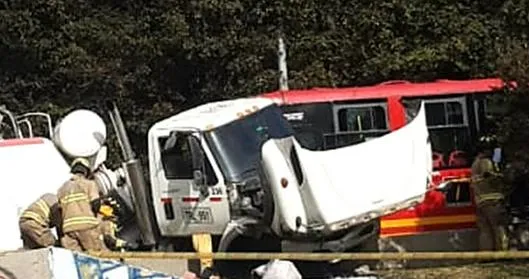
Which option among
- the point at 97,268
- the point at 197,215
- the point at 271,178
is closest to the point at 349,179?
the point at 271,178

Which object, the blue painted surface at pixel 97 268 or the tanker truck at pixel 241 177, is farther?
the tanker truck at pixel 241 177

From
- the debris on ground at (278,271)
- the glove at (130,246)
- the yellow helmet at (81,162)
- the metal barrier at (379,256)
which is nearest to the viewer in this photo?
the metal barrier at (379,256)

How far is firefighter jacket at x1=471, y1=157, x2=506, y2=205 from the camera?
1349cm

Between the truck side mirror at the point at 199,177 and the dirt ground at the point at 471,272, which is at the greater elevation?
the truck side mirror at the point at 199,177

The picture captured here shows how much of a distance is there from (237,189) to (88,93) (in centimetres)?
1415

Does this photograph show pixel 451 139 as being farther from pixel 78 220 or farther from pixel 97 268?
pixel 97 268

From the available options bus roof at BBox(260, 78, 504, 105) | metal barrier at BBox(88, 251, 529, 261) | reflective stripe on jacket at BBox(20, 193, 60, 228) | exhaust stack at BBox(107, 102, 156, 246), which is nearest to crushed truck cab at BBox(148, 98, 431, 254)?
exhaust stack at BBox(107, 102, 156, 246)

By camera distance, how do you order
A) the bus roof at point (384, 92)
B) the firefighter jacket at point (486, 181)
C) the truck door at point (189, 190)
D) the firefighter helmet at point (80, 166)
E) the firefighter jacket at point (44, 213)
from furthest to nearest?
1. the bus roof at point (384, 92)
2. the firefighter jacket at point (486, 181)
3. the truck door at point (189, 190)
4. the firefighter helmet at point (80, 166)
5. the firefighter jacket at point (44, 213)

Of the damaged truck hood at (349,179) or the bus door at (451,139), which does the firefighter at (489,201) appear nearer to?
the bus door at (451,139)

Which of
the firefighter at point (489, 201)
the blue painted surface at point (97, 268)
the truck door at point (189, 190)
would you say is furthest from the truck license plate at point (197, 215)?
the blue painted surface at point (97, 268)

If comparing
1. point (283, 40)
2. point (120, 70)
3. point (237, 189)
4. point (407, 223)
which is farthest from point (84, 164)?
point (120, 70)

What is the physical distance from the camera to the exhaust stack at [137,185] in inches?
503

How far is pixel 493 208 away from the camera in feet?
44.6

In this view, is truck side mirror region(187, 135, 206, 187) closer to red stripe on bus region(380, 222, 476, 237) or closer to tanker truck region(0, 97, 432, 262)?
tanker truck region(0, 97, 432, 262)
